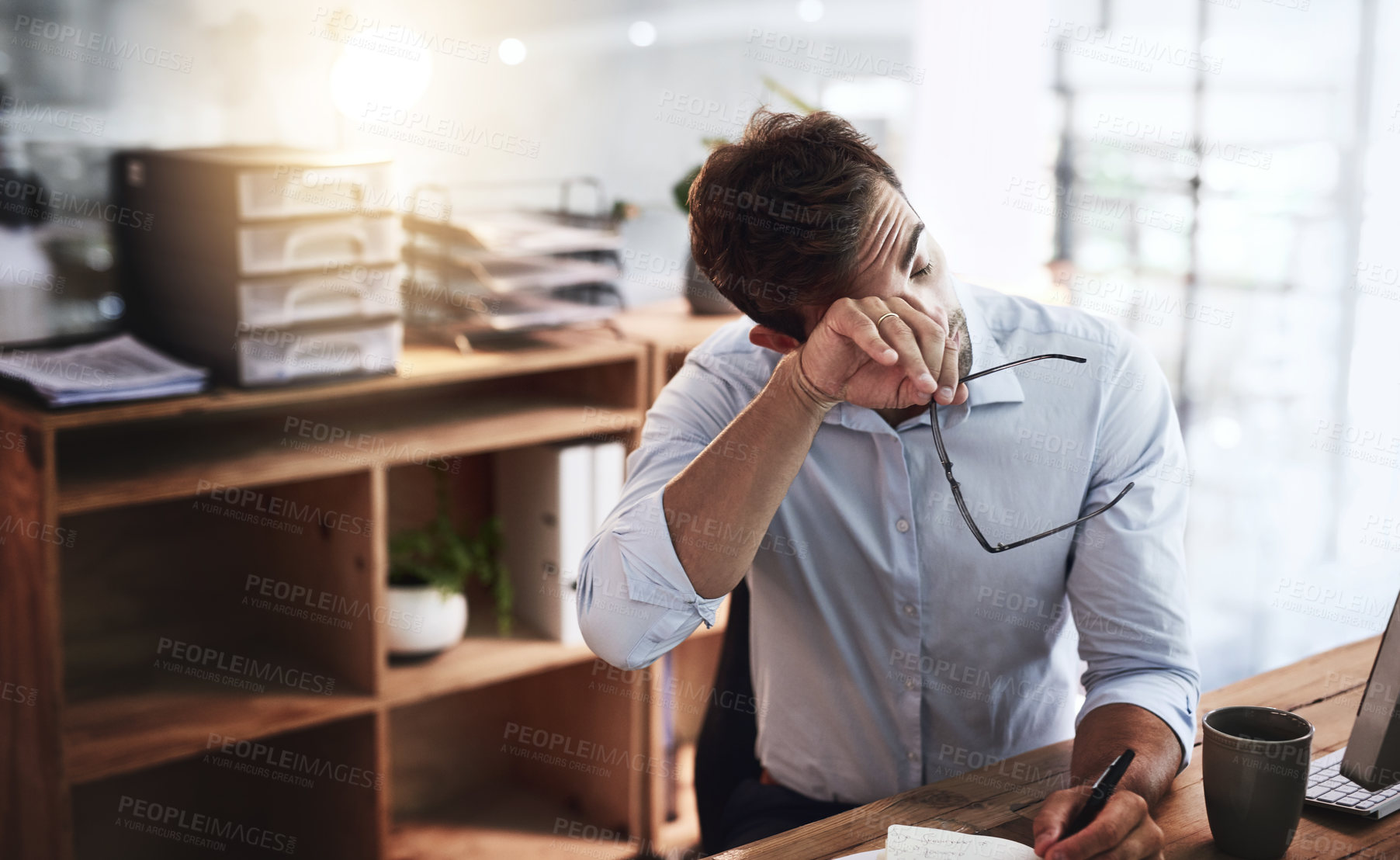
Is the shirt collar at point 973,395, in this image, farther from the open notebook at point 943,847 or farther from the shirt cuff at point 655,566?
the open notebook at point 943,847

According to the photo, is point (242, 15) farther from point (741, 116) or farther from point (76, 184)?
point (741, 116)

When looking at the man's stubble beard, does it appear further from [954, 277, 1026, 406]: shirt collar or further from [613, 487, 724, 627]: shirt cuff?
[613, 487, 724, 627]: shirt cuff

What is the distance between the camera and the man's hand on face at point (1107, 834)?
3.25 ft

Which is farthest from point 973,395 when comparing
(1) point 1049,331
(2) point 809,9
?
(2) point 809,9

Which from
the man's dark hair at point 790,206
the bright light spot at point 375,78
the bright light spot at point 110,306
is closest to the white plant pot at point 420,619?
the bright light spot at point 110,306

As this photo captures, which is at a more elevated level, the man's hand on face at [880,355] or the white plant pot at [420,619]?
the man's hand on face at [880,355]

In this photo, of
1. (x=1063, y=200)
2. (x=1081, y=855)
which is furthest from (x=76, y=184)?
(x=1063, y=200)

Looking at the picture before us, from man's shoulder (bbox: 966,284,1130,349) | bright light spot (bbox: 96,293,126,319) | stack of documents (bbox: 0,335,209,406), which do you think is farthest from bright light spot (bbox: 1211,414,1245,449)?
bright light spot (bbox: 96,293,126,319)

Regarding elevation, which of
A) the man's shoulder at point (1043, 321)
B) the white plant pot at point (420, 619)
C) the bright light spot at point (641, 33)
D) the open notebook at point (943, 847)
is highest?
the bright light spot at point (641, 33)

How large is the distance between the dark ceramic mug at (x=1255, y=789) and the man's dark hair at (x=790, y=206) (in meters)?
0.64

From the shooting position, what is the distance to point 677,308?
2.65m

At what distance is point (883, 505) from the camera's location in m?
1.45

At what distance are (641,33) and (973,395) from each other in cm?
156

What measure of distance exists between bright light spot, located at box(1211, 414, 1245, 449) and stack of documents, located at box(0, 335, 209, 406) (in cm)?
252
